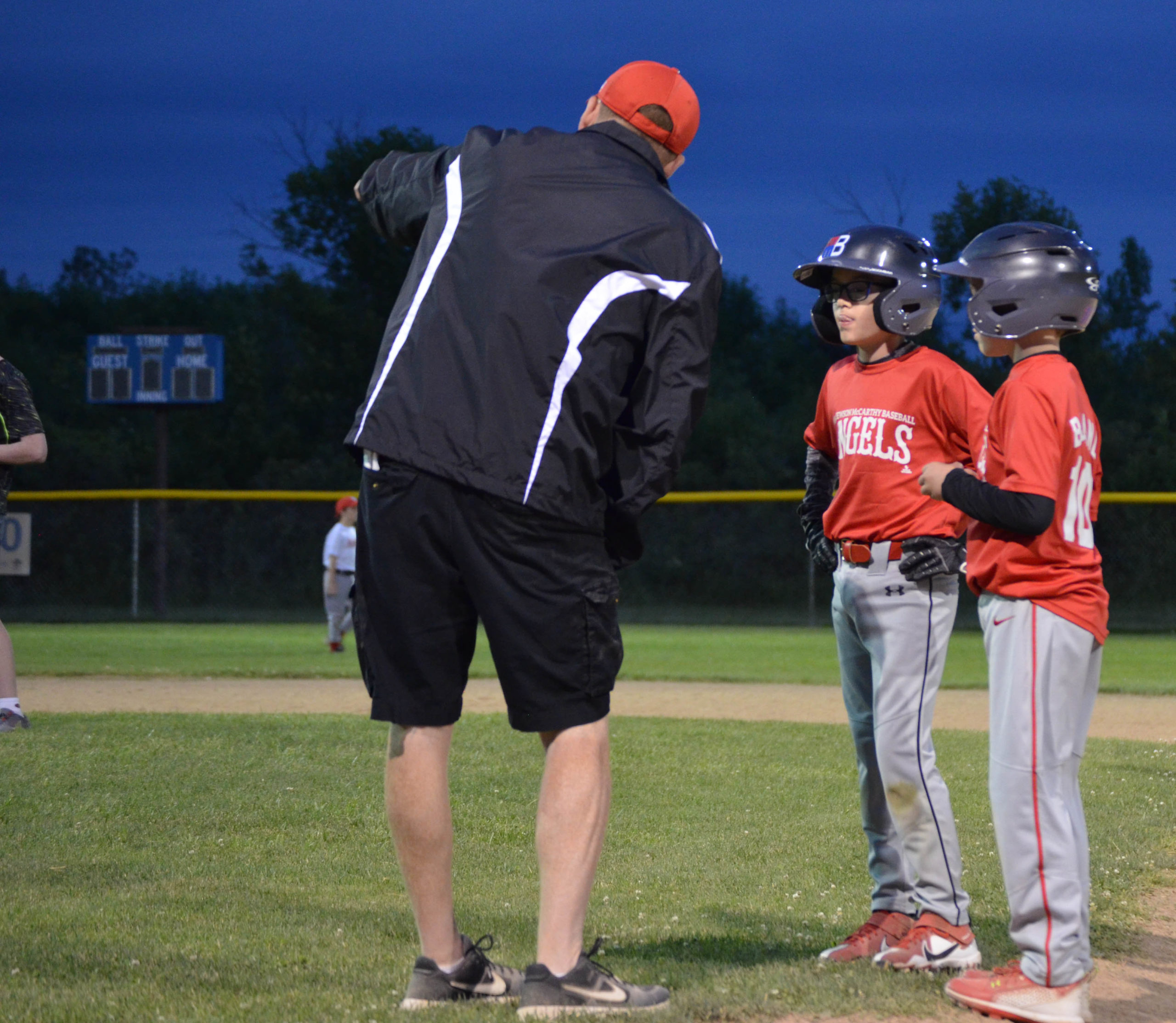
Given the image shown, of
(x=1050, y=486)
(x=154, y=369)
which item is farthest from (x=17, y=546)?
(x=1050, y=486)

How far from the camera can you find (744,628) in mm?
19391

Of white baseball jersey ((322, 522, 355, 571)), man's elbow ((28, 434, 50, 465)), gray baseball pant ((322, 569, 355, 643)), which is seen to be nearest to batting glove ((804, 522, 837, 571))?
man's elbow ((28, 434, 50, 465))

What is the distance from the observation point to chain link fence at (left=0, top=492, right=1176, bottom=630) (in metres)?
20.2

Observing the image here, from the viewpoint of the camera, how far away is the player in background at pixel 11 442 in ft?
21.1

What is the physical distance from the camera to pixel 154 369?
2483 cm

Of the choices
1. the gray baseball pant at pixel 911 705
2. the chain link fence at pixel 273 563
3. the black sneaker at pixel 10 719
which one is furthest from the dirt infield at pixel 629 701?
the chain link fence at pixel 273 563

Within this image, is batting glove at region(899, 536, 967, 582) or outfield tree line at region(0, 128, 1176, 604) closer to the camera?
batting glove at region(899, 536, 967, 582)

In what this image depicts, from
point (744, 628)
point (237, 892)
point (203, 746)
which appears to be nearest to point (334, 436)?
point (744, 628)

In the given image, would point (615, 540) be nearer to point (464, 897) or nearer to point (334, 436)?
point (464, 897)

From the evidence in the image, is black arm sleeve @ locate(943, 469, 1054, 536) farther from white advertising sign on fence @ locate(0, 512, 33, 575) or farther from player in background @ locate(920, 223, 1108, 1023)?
white advertising sign on fence @ locate(0, 512, 33, 575)

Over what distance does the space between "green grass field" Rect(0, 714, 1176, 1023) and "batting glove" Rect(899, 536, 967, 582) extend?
94 cm

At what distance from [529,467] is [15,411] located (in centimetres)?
469

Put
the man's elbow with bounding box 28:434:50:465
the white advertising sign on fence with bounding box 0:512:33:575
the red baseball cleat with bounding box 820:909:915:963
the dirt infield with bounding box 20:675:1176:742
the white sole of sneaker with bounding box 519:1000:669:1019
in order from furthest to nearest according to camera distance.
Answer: the white advertising sign on fence with bounding box 0:512:33:575 < the dirt infield with bounding box 20:675:1176:742 < the man's elbow with bounding box 28:434:50:465 < the red baseball cleat with bounding box 820:909:915:963 < the white sole of sneaker with bounding box 519:1000:669:1019

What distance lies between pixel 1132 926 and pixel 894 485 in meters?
1.49
